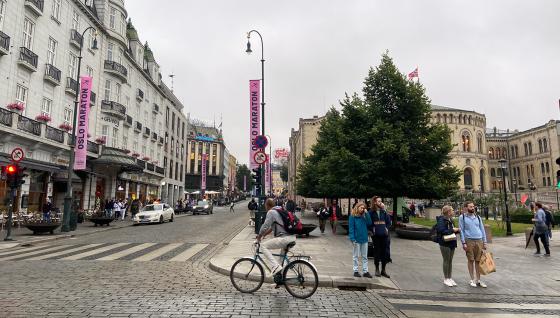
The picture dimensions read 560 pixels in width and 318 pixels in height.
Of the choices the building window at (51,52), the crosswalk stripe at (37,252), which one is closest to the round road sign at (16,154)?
the crosswalk stripe at (37,252)

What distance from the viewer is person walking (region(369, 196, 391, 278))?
9102mm

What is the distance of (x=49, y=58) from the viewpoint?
25297 millimetres

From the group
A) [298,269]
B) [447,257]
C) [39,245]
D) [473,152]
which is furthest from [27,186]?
[473,152]

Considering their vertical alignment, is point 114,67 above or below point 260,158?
above

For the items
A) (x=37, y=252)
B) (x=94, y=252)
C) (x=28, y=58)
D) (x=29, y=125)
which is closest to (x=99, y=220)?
(x=29, y=125)

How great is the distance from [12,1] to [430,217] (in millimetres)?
35867

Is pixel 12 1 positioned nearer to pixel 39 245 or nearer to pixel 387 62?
pixel 39 245

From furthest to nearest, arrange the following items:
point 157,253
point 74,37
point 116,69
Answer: point 116,69
point 74,37
point 157,253

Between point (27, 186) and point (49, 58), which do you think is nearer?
point (27, 186)

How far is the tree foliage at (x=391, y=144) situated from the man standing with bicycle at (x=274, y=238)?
12336 millimetres

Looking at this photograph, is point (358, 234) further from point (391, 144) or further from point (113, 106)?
point (113, 106)

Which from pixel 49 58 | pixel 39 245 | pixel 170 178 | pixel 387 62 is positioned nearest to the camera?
pixel 39 245

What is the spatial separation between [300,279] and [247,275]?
3.56 ft

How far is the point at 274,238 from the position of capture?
7.30 metres
